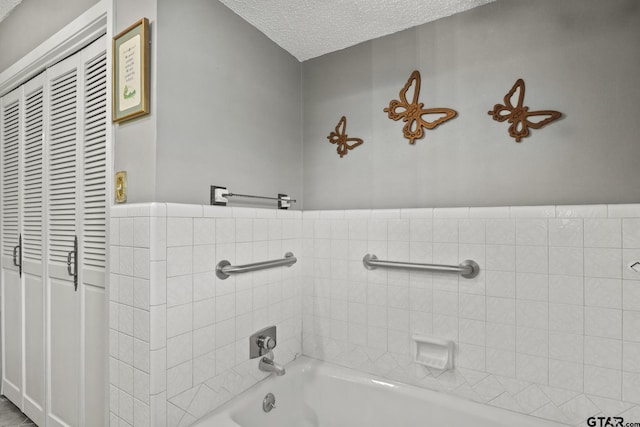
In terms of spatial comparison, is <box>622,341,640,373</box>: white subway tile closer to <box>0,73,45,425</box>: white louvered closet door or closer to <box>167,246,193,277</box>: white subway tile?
<box>167,246,193,277</box>: white subway tile

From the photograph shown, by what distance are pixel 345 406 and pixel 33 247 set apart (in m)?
2.05

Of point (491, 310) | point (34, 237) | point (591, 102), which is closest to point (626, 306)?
point (491, 310)

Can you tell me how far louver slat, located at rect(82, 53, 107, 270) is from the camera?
1.48m

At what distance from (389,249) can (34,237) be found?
2102 mm

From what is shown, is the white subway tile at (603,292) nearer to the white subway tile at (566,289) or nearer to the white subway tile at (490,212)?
the white subway tile at (566,289)

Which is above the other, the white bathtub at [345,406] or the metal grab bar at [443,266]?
the metal grab bar at [443,266]

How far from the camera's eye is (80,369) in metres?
1.58

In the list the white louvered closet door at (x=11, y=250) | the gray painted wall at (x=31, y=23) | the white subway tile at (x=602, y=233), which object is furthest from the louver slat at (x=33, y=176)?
the white subway tile at (x=602, y=233)

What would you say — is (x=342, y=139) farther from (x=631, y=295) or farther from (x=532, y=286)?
(x=631, y=295)

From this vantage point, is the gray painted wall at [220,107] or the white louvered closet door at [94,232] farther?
the white louvered closet door at [94,232]

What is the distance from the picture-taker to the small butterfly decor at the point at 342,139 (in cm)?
186

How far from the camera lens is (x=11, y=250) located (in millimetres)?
2170

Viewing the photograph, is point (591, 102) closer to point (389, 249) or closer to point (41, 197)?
point (389, 249)

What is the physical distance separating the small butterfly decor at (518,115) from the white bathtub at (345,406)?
1213mm
